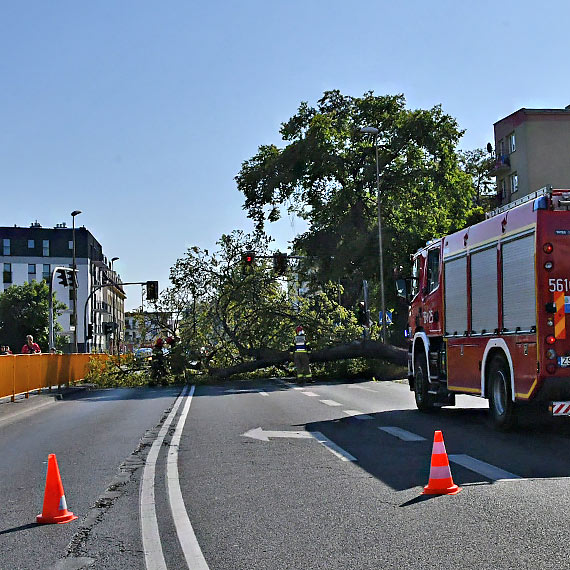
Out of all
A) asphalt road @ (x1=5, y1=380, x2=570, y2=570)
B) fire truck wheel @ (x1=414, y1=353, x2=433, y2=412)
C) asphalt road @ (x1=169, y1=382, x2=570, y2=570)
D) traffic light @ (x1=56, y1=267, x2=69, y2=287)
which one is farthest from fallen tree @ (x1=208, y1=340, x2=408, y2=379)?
asphalt road @ (x1=169, y1=382, x2=570, y2=570)

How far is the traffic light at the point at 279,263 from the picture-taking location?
37.9m

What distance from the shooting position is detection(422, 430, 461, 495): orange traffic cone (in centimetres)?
830

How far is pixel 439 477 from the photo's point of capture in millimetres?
8359

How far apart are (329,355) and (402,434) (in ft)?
67.1

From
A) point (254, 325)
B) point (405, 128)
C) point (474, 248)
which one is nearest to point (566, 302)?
point (474, 248)

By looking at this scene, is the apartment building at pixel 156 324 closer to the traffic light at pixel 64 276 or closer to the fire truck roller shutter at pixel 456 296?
the traffic light at pixel 64 276

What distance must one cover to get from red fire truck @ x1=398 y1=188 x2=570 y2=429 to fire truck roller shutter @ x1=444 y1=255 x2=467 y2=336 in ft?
0.05

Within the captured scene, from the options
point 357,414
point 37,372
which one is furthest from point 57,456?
point 37,372

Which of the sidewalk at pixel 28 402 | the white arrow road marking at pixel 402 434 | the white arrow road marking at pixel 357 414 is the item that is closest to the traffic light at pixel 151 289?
the sidewalk at pixel 28 402

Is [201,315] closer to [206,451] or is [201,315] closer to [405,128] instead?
[405,128]

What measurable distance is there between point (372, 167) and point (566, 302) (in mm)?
35330

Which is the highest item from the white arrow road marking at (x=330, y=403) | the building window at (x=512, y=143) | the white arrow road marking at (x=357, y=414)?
the building window at (x=512, y=143)

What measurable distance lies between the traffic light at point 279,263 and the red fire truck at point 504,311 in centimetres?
2066

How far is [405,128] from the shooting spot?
45844mm
